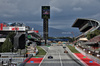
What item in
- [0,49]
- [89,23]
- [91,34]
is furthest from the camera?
[89,23]

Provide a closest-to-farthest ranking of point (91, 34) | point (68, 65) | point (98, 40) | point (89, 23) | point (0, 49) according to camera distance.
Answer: point (68, 65)
point (98, 40)
point (0, 49)
point (91, 34)
point (89, 23)

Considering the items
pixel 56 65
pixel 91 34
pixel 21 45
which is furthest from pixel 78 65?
pixel 91 34

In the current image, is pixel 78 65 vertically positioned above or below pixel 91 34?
below

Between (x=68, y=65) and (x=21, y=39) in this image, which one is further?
(x=68, y=65)

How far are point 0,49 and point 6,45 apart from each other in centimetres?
365

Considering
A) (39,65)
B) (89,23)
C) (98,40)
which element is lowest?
(39,65)

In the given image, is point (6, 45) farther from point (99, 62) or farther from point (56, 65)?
point (99, 62)

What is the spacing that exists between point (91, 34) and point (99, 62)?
50.9 meters

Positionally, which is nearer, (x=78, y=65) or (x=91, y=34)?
(x=78, y=65)

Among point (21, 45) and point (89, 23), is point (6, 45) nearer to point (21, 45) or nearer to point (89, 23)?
point (21, 45)

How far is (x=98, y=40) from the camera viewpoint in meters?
49.3

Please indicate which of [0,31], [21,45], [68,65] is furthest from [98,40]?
[0,31]

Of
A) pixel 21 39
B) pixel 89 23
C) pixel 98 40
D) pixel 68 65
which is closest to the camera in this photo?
pixel 21 39

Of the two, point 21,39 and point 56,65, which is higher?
point 21,39
